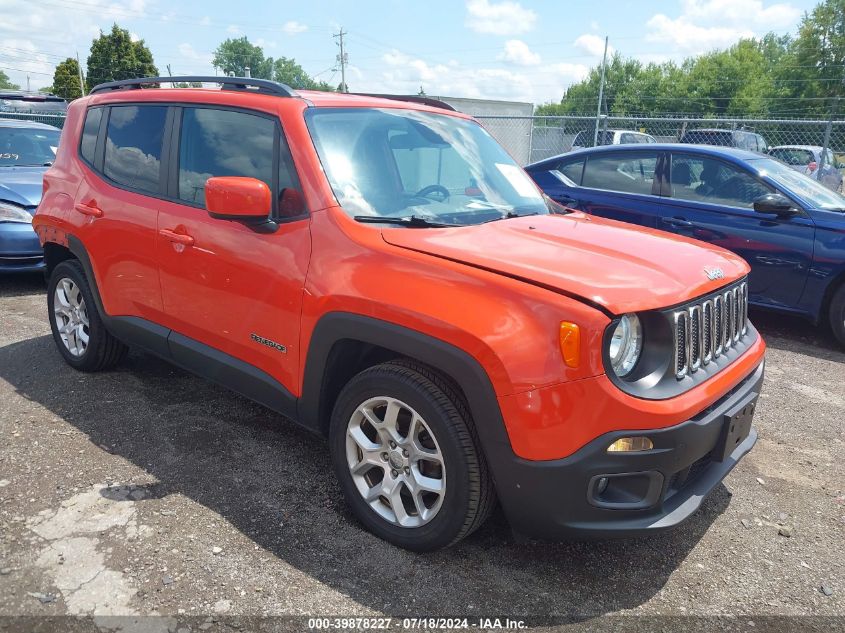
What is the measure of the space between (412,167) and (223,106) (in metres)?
1.05

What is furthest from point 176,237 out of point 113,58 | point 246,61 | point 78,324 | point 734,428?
point 246,61

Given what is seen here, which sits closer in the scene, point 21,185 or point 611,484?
point 611,484

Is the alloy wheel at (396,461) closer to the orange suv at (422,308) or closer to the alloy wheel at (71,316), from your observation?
the orange suv at (422,308)

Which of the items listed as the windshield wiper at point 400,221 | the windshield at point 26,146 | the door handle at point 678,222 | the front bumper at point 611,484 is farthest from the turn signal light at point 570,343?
the windshield at point 26,146

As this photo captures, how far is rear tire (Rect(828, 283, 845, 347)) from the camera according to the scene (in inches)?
217

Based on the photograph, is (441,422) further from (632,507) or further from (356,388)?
(632,507)

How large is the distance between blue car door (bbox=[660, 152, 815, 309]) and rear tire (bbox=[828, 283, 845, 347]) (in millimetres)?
270

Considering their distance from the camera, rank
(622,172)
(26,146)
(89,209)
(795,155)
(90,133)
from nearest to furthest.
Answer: (89,209) < (90,133) < (622,172) < (26,146) < (795,155)

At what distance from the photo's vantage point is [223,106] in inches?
134

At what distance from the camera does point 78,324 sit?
15.0ft

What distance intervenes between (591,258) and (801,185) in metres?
4.46

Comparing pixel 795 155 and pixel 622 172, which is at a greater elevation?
pixel 795 155

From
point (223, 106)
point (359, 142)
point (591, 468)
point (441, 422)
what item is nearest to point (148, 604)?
point (441, 422)

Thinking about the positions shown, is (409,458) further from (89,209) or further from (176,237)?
(89,209)
